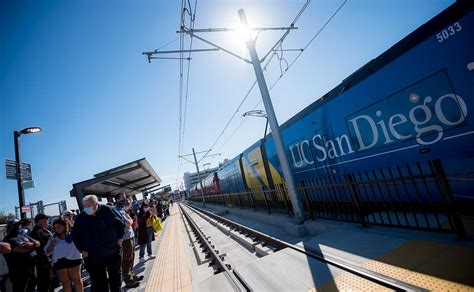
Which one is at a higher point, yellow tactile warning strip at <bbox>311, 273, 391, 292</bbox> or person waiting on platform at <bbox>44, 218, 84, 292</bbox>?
person waiting on platform at <bbox>44, 218, 84, 292</bbox>

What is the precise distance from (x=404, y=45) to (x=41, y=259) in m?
9.24

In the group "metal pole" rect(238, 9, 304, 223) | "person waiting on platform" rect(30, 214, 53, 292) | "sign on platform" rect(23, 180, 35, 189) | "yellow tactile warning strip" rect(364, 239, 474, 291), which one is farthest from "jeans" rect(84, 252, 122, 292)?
"sign on platform" rect(23, 180, 35, 189)

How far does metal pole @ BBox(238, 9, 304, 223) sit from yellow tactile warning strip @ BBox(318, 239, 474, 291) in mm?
3354

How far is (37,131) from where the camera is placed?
8.09 meters

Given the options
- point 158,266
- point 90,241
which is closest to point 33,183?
point 158,266

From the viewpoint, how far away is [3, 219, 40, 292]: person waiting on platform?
15.7ft

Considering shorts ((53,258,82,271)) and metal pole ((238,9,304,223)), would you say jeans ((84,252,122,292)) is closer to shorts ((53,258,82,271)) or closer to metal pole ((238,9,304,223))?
shorts ((53,258,82,271))

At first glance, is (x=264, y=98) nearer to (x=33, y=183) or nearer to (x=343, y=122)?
(x=343, y=122)

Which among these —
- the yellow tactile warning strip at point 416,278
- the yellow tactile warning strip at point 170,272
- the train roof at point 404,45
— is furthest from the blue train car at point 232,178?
the yellow tactile warning strip at point 416,278

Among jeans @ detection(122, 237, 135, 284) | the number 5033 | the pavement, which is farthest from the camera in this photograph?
jeans @ detection(122, 237, 135, 284)

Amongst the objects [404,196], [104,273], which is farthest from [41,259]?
[404,196]

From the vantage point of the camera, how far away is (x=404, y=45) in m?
4.62

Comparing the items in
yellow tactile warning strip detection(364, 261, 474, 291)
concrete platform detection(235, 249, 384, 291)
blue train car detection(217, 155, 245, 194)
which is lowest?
concrete platform detection(235, 249, 384, 291)

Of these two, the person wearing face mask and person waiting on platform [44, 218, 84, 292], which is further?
person waiting on platform [44, 218, 84, 292]
